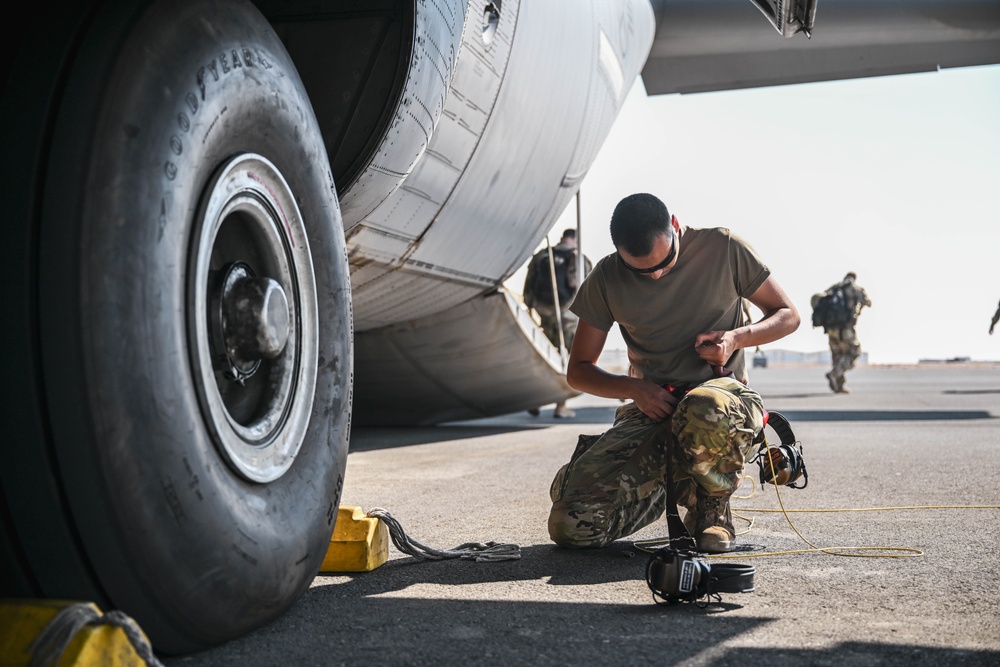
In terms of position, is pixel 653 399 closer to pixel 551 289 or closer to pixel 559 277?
pixel 551 289

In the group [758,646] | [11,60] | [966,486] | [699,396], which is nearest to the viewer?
[11,60]

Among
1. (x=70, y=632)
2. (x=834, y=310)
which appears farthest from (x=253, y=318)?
(x=834, y=310)

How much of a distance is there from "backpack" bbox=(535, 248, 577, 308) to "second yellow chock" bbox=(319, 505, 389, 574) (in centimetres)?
668

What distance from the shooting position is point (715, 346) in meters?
3.14

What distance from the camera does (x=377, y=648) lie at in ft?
6.14

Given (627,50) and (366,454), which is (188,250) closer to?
(366,454)

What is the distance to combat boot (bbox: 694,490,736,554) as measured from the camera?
2912mm

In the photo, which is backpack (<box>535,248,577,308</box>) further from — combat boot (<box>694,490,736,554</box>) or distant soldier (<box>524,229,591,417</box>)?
combat boot (<box>694,490,736,554</box>)

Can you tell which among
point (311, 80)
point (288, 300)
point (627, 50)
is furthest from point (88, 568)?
point (627, 50)

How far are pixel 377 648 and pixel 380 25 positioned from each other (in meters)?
1.55

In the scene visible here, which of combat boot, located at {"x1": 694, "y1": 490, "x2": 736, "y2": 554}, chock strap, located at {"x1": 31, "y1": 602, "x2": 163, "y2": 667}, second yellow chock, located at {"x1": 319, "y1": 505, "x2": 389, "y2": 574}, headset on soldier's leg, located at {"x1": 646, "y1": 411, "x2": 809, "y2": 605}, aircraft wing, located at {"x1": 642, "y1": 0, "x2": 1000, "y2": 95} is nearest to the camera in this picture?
chock strap, located at {"x1": 31, "y1": 602, "x2": 163, "y2": 667}

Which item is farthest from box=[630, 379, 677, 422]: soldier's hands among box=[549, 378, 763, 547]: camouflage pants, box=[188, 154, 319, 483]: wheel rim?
box=[188, 154, 319, 483]: wheel rim

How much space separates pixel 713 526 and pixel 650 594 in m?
0.65

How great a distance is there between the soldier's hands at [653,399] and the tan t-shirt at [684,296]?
0.16 meters
